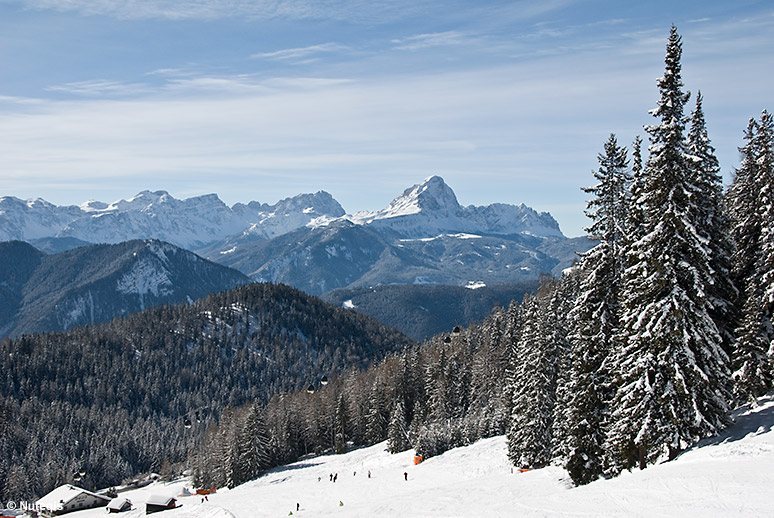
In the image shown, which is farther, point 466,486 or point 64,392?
point 64,392

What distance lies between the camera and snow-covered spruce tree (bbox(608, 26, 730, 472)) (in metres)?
26.1

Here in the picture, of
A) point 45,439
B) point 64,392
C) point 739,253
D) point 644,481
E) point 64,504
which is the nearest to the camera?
point 644,481

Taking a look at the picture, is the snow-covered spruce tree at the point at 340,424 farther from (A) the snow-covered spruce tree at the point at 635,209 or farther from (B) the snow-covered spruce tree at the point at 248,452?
(A) the snow-covered spruce tree at the point at 635,209

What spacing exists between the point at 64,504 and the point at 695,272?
97.9 meters

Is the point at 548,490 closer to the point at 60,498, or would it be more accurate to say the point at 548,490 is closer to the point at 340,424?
→ the point at 340,424

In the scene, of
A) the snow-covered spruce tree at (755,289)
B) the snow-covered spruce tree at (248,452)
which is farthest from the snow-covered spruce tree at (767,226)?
the snow-covered spruce tree at (248,452)

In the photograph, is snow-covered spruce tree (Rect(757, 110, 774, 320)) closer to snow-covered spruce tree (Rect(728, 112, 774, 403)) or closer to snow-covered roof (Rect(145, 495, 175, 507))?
snow-covered spruce tree (Rect(728, 112, 774, 403))

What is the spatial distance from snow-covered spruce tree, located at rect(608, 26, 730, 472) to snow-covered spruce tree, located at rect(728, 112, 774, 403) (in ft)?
16.1

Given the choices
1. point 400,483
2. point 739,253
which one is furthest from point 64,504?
point 739,253

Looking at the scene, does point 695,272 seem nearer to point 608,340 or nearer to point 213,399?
point 608,340

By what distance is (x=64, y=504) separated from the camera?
298 feet

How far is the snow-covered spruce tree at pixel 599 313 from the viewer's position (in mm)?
31562

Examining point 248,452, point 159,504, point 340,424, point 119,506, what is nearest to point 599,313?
point 159,504

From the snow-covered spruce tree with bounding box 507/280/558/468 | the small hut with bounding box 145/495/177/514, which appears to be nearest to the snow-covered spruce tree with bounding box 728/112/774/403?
the snow-covered spruce tree with bounding box 507/280/558/468
